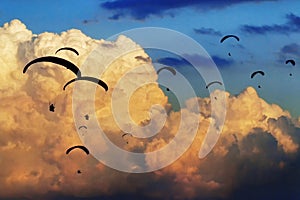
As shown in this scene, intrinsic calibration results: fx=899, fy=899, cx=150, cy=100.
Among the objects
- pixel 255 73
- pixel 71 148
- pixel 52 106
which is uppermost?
pixel 255 73

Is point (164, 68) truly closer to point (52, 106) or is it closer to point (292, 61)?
point (292, 61)

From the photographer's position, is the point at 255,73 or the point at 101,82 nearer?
the point at 101,82

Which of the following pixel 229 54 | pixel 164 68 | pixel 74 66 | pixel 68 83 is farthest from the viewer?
pixel 164 68

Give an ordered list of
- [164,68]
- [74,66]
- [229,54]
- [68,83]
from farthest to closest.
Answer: [164,68], [68,83], [74,66], [229,54]

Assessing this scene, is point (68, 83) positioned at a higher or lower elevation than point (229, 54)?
higher

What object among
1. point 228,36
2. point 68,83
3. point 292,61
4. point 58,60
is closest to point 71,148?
point 68,83

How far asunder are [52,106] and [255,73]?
146 ft

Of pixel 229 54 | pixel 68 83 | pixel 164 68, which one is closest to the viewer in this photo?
pixel 229 54

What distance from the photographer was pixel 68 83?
147250mm

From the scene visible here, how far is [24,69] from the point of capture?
129750 millimetres

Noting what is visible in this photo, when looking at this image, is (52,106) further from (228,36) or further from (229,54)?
(228,36)

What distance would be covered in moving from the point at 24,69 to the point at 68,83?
18.2 m

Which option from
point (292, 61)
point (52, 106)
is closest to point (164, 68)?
point (292, 61)

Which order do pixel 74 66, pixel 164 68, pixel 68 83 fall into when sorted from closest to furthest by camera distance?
pixel 74 66
pixel 68 83
pixel 164 68
